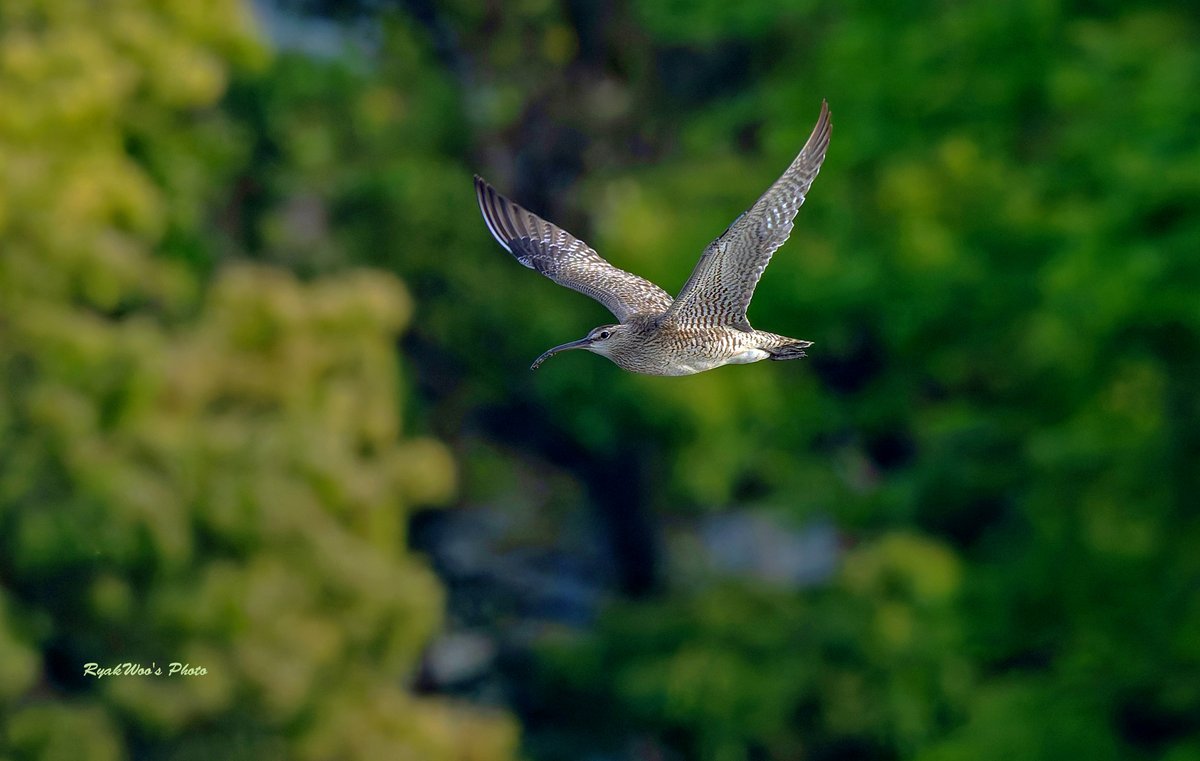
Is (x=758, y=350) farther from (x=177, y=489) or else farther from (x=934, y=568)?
(x=934, y=568)

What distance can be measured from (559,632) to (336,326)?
23.9 feet

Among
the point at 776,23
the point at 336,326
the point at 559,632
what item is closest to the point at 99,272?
the point at 336,326

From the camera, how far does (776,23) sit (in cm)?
2211

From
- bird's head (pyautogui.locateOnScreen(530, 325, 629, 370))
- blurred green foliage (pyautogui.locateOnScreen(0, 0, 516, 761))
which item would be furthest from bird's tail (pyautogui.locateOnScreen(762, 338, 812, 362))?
blurred green foliage (pyautogui.locateOnScreen(0, 0, 516, 761))

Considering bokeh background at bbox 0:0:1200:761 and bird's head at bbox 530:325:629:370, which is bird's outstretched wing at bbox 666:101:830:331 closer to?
bird's head at bbox 530:325:629:370

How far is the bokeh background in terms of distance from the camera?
A: 13.6 metres

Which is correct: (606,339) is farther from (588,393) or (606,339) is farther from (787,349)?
(588,393)

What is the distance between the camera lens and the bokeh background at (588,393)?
1360 cm

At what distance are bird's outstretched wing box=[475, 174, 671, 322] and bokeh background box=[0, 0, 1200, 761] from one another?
5.85 meters

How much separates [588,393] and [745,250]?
14.0 meters

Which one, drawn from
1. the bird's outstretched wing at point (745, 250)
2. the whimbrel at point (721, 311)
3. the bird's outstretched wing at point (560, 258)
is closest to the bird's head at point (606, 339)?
the whimbrel at point (721, 311)

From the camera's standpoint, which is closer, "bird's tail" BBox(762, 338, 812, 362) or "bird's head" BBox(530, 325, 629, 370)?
"bird's head" BBox(530, 325, 629, 370)

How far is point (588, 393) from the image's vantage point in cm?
2045

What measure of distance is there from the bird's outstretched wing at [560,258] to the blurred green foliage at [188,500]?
19.1 feet
